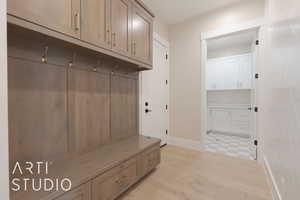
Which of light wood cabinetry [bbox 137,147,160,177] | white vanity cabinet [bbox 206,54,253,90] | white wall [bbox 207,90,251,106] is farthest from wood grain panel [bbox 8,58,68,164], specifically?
white wall [bbox 207,90,251,106]

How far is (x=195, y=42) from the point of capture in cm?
320

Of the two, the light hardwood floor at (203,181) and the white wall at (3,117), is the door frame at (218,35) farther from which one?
the white wall at (3,117)

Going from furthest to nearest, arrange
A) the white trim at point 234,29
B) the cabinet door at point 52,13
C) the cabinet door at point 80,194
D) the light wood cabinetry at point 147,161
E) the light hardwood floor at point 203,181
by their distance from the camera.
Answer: the white trim at point 234,29 → the light wood cabinetry at point 147,161 → the light hardwood floor at point 203,181 → the cabinet door at point 80,194 → the cabinet door at point 52,13

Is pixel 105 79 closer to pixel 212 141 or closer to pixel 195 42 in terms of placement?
pixel 195 42

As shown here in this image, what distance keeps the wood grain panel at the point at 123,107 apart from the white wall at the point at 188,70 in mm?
1291

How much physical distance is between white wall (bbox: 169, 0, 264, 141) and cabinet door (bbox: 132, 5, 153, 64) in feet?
4.10

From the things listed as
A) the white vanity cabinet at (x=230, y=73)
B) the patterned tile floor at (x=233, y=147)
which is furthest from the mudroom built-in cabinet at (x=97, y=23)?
the white vanity cabinet at (x=230, y=73)

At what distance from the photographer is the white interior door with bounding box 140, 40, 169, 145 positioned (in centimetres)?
284

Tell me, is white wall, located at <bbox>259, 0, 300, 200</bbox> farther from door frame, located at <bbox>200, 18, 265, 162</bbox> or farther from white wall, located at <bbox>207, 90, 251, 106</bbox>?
white wall, located at <bbox>207, 90, 251, 106</bbox>

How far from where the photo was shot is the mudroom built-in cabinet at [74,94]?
1.16 m

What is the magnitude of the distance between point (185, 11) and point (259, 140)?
286cm

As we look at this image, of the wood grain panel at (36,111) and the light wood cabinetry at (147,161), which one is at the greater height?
the wood grain panel at (36,111)

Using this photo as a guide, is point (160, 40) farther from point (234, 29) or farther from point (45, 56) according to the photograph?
point (45, 56)

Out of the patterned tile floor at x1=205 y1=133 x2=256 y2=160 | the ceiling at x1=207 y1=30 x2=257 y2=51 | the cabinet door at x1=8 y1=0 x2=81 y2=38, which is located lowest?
the patterned tile floor at x1=205 y1=133 x2=256 y2=160
